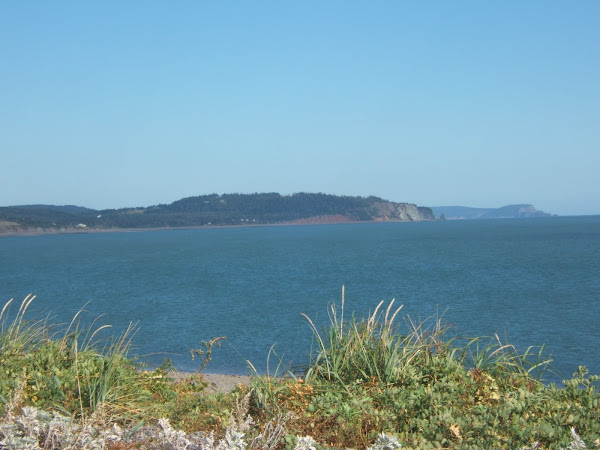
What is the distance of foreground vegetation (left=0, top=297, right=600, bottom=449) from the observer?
16.5 feet

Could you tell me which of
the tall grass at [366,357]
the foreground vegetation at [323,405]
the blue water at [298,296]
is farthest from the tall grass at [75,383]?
the blue water at [298,296]

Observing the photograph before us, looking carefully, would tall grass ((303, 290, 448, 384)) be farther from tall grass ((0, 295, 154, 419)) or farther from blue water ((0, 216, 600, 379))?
blue water ((0, 216, 600, 379))

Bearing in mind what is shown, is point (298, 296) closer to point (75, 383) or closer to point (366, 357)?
point (366, 357)

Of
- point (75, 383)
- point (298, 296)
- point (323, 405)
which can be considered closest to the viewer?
point (323, 405)

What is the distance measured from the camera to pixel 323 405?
5914mm

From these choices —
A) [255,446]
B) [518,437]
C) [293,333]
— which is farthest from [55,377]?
[293,333]

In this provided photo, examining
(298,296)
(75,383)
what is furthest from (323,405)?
(298,296)

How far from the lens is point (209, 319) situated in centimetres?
2522

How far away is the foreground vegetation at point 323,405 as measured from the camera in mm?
5027

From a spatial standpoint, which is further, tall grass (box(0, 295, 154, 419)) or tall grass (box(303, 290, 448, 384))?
tall grass (box(303, 290, 448, 384))

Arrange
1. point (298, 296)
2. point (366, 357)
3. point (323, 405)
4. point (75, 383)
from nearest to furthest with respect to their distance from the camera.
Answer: point (323, 405) → point (75, 383) → point (366, 357) → point (298, 296)

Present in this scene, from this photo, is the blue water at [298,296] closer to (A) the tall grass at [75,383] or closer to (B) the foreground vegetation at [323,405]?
(B) the foreground vegetation at [323,405]

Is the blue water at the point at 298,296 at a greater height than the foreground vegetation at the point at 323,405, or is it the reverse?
the foreground vegetation at the point at 323,405

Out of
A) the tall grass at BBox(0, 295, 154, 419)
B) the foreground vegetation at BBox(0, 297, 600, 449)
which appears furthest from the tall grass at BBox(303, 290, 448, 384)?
the tall grass at BBox(0, 295, 154, 419)
